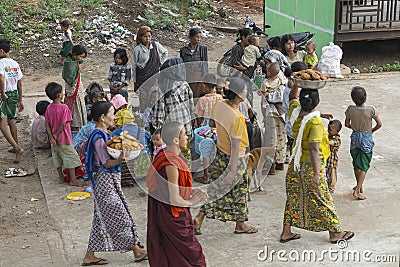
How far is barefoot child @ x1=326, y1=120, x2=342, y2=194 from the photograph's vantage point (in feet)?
22.8

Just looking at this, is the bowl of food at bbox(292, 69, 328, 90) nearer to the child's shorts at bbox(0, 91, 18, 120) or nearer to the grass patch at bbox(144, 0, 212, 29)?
the child's shorts at bbox(0, 91, 18, 120)

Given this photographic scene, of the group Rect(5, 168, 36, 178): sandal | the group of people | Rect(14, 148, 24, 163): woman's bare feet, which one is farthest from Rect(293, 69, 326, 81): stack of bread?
Rect(14, 148, 24, 163): woman's bare feet

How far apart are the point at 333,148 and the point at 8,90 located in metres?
4.31

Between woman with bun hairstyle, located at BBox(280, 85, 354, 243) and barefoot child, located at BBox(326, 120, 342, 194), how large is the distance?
1131 millimetres

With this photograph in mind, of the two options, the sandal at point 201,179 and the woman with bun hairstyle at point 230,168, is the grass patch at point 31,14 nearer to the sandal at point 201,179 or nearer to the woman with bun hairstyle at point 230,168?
the sandal at point 201,179

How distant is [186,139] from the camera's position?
5.04 m

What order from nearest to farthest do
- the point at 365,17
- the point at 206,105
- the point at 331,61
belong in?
the point at 206,105 < the point at 331,61 < the point at 365,17

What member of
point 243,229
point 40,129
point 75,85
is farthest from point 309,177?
point 40,129

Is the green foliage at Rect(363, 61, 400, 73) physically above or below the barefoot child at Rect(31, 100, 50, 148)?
above

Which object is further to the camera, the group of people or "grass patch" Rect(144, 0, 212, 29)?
"grass patch" Rect(144, 0, 212, 29)

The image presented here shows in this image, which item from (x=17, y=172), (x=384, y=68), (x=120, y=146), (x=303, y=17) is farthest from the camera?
(x=303, y=17)

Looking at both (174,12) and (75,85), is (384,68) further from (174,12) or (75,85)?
(75,85)

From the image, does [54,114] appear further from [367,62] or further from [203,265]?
[367,62]

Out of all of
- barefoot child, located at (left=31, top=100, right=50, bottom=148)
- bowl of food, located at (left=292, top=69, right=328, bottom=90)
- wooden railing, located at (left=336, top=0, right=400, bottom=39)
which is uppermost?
wooden railing, located at (left=336, top=0, right=400, bottom=39)
